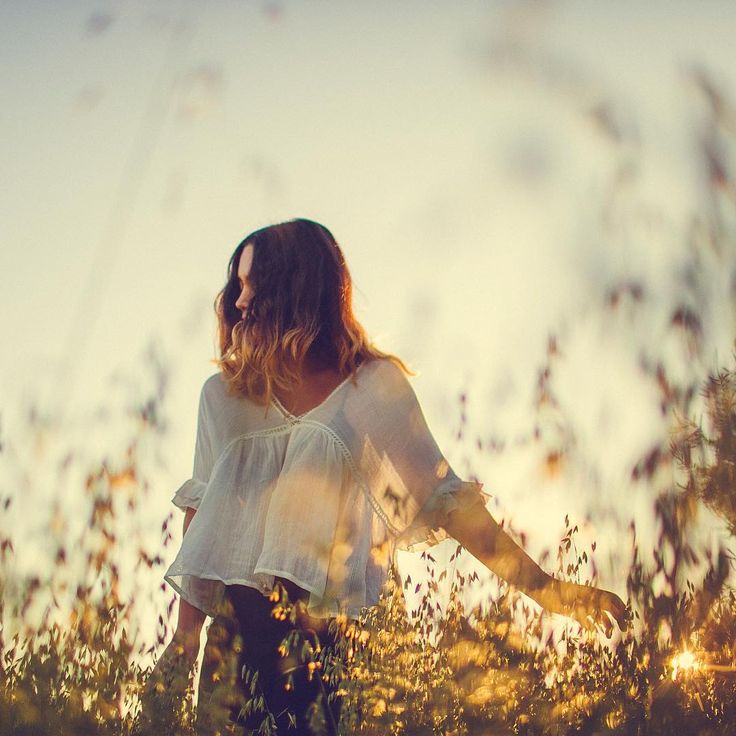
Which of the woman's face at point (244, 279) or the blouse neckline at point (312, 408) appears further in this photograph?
the woman's face at point (244, 279)

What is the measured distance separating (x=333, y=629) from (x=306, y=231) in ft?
3.70

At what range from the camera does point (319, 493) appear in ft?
7.64

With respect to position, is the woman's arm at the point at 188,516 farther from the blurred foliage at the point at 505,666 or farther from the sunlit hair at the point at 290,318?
the blurred foliage at the point at 505,666

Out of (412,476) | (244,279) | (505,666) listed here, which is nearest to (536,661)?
(505,666)

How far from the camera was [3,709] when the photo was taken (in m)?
1.65

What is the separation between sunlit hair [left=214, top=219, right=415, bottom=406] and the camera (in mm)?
2479

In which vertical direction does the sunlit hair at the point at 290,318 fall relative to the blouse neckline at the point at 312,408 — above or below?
above

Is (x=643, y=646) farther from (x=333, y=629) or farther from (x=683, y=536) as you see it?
(x=333, y=629)

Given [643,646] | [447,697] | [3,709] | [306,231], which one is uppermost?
[306,231]

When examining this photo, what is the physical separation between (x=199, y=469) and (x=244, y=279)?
A: 489mm

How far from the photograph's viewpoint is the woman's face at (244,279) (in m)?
2.64

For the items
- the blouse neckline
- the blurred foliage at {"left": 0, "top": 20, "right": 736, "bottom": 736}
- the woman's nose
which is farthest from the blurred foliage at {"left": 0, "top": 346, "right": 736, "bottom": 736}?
the woman's nose

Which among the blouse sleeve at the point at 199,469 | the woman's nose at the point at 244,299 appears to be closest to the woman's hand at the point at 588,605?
the blouse sleeve at the point at 199,469

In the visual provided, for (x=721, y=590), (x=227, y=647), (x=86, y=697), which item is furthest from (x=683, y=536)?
(x=86, y=697)
